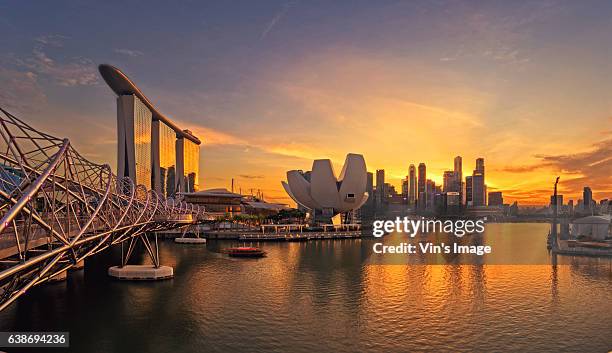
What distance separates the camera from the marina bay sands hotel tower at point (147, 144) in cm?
9338

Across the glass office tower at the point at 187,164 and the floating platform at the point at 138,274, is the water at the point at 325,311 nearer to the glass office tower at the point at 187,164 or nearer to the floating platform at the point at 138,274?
the floating platform at the point at 138,274

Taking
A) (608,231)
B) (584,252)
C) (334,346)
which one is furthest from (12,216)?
(608,231)

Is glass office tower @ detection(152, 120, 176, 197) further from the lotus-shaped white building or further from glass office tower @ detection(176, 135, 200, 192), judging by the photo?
the lotus-shaped white building

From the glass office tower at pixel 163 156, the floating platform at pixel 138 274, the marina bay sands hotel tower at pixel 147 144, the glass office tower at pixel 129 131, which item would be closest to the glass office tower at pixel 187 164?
the marina bay sands hotel tower at pixel 147 144

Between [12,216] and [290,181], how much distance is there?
82.3 m

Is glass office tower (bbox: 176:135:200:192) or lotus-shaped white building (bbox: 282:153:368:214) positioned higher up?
glass office tower (bbox: 176:135:200:192)

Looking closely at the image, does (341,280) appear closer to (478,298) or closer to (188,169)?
(478,298)

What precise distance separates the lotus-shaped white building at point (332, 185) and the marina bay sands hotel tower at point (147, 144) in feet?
112

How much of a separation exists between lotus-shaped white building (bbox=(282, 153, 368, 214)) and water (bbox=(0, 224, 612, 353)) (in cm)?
4780

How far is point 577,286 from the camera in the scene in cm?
3212

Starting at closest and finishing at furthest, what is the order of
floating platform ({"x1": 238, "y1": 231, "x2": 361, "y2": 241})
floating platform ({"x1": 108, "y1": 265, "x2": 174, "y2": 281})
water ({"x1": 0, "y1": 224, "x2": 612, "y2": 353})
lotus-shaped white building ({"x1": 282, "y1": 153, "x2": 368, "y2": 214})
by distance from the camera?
1. water ({"x1": 0, "y1": 224, "x2": 612, "y2": 353})
2. floating platform ({"x1": 108, "y1": 265, "x2": 174, "y2": 281})
3. floating platform ({"x1": 238, "y1": 231, "x2": 361, "y2": 241})
4. lotus-shaped white building ({"x1": 282, "y1": 153, "x2": 368, "y2": 214})

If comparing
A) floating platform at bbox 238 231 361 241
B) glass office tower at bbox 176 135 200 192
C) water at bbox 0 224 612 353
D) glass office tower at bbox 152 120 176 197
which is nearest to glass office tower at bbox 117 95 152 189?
glass office tower at bbox 152 120 176 197

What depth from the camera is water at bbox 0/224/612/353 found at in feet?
60.5

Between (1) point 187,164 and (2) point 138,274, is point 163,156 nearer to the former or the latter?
(1) point 187,164
